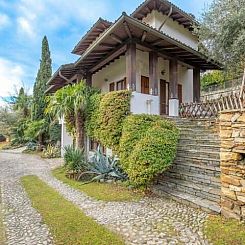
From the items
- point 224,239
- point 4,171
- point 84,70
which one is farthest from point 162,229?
point 84,70

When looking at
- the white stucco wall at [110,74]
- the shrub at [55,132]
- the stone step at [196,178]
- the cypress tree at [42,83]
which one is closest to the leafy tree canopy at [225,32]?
the white stucco wall at [110,74]

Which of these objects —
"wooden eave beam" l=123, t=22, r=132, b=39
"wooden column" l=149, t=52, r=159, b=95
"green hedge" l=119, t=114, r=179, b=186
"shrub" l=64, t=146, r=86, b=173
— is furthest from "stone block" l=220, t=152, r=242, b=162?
"wooden column" l=149, t=52, r=159, b=95

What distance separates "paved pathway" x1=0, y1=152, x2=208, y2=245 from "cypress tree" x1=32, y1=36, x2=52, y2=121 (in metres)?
19.1

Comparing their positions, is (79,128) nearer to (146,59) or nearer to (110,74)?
(110,74)

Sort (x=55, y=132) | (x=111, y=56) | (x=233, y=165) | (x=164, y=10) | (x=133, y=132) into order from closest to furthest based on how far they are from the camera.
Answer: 1. (x=233, y=165)
2. (x=133, y=132)
3. (x=111, y=56)
4. (x=164, y=10)
5. (x=55, y=132)

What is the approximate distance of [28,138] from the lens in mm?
27469

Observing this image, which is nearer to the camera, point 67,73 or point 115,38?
point 115,38

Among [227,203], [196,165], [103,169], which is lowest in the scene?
[227,203]

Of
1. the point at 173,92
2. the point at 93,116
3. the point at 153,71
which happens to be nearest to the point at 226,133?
the point at 153,71

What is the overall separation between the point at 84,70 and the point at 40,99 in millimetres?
11011

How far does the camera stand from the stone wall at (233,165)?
19.0ft

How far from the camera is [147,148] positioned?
819 centimetres

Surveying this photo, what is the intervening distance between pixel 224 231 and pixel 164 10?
15.4m

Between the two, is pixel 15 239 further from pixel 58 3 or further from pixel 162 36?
pixel 58 3
